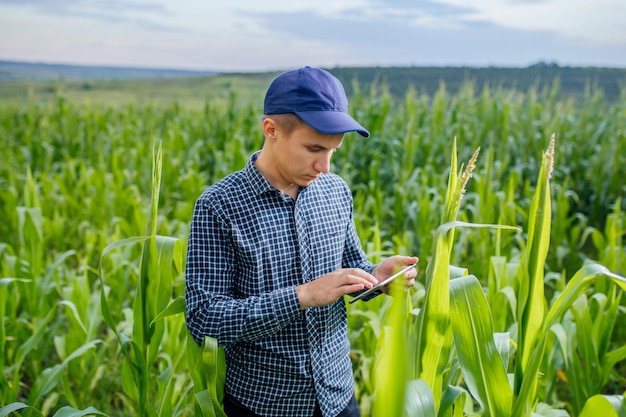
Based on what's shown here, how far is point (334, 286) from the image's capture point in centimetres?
127

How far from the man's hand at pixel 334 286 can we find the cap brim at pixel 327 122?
1.01 ft

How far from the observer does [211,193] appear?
147 centimetres

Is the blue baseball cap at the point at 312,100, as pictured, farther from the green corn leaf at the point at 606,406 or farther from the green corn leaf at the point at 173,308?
the green corn leaf at the point at 606,406

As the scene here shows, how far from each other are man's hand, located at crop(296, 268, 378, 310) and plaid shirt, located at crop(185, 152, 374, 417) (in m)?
0.08

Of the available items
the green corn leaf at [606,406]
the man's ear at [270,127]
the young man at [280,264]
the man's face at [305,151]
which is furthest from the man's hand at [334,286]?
the green corn leaf at [606,406]

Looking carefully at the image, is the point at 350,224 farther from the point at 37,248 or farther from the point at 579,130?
the point at 579,130

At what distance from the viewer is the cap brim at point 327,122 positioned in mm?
1333

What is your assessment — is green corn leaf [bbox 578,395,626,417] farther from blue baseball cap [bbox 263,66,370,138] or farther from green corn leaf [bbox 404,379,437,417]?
blue baseball cap [bbox 263,66,370,138]

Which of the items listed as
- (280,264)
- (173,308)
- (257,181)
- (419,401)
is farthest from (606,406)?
(173,308)

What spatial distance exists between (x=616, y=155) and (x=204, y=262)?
219 inches

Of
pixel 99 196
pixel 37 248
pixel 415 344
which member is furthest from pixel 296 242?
pixel 99 196

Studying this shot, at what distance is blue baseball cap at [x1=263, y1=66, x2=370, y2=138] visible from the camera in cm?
135

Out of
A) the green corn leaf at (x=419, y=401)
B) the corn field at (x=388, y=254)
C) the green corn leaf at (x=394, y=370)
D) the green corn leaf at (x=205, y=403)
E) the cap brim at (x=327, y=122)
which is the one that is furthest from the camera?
the green corn leaf at (x=205, y=403)

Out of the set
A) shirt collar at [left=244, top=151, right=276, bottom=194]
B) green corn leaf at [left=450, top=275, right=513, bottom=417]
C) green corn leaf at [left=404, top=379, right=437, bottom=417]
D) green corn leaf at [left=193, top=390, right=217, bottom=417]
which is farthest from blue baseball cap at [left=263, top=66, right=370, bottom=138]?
green corn leaf at [left=193, top=390, right=217, bottom=417]
